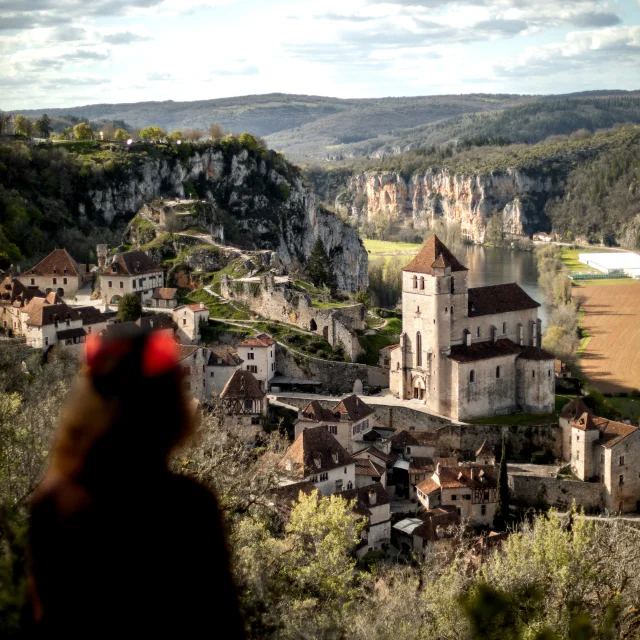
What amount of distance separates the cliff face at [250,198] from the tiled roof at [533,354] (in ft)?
117

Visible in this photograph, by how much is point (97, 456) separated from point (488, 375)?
35092 mm

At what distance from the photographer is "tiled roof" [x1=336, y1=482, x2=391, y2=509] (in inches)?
1120

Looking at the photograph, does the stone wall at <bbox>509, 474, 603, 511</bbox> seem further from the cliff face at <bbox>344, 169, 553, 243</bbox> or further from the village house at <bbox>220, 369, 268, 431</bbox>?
the cliff face at <bbox>344, 169, 553, 243</bbox>

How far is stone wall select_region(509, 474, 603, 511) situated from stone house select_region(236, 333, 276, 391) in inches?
458

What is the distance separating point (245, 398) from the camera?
34625mm

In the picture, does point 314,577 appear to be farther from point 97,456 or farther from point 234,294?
point 234,294

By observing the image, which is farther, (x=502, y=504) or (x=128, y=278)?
(x=128, y=278)

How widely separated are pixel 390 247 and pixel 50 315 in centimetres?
8421

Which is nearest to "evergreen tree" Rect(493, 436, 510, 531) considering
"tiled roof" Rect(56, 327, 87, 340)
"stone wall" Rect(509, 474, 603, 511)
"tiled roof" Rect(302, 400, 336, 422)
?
"stone wall" Rect(509, 474, 603, 511)

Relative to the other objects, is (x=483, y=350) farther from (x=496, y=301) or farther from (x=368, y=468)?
(x=368, y=468)

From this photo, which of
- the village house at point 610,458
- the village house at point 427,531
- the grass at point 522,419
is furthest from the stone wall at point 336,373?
the village house at point 427,531

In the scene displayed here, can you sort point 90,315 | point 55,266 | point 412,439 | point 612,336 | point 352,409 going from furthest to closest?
1. point 612,336
2. point 55,266
3. point 90,315
4. point 352,409
5. point 412,439

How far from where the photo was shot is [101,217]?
7025 cm

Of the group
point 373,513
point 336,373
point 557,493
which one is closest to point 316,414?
point 336,373
